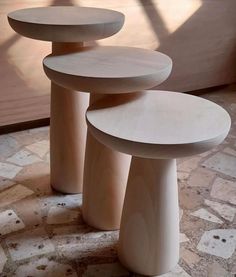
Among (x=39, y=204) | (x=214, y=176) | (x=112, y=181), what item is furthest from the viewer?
(x=214, y=176)

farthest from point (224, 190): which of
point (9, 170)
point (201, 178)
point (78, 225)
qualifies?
point (9, 170)

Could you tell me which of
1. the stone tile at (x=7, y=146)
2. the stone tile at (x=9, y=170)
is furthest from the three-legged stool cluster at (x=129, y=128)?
the stone tile at (x=7, y=146)

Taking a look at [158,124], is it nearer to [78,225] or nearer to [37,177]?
[78,225]

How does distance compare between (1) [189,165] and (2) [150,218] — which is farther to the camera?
(1) [189,165]

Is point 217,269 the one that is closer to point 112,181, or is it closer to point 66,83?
point 112,181

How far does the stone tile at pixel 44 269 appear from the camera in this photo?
1.04 m

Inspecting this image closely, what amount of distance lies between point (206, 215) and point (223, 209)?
67mm

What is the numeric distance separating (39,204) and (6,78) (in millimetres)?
565

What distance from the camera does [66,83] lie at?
1001 mm

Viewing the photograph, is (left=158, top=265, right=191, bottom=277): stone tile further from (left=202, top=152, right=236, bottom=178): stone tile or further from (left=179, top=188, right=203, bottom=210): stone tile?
(left=202, top=152, right=236, bottom=178): stone tile

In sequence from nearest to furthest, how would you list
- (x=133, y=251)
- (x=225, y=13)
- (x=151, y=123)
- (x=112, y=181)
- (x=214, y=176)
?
1. (x=151, y=123)
2. (x=133, y=251)
3. (x=112, y=181)
4. (x=214, y=176)
5. (x=225, y=13)

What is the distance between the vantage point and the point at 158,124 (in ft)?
3.04

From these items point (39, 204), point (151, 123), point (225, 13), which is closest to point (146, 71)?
point (151, 123)

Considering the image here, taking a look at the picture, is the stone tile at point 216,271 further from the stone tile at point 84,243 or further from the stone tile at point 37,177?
the stone tile at point 37,177
